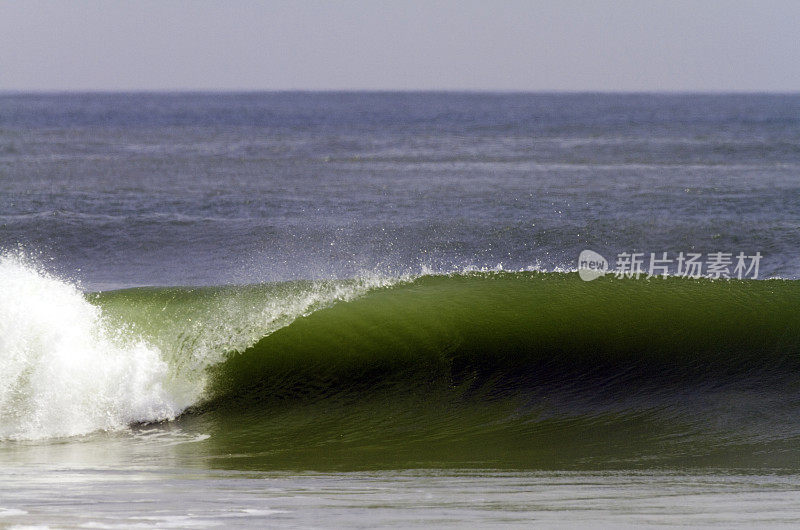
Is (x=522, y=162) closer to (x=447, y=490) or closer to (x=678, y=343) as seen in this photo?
(x=678, y=343)

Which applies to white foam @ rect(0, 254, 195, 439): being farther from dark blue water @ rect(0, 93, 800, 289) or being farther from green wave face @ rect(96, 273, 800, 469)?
dark blue water @ rect(0, 93, 800, 289)

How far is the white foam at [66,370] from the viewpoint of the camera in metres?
6.09

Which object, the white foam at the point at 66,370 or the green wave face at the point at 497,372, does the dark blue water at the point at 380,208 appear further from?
the white foam at the point at 66,370

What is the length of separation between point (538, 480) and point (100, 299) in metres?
5.95

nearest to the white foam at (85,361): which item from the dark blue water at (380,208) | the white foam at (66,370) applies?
the white foam at (66,370)

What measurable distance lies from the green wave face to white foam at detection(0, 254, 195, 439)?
0.96ft

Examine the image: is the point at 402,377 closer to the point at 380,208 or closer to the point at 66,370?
the point at 66,370

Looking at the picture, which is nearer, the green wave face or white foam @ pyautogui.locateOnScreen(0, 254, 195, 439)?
the green wave face

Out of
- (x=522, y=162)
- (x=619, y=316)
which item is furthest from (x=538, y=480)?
(x=522, y=162)

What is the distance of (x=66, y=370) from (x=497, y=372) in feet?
10.8

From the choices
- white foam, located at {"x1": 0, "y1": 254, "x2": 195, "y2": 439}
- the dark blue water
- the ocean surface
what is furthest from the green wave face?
the dark blue water

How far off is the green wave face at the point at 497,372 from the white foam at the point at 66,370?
0.29 m

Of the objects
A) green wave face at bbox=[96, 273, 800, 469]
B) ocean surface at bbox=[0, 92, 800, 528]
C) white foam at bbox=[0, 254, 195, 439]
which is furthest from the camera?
white foam at bbox=[0, 254, 195, 439]

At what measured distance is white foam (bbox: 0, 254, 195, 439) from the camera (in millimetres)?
6090
